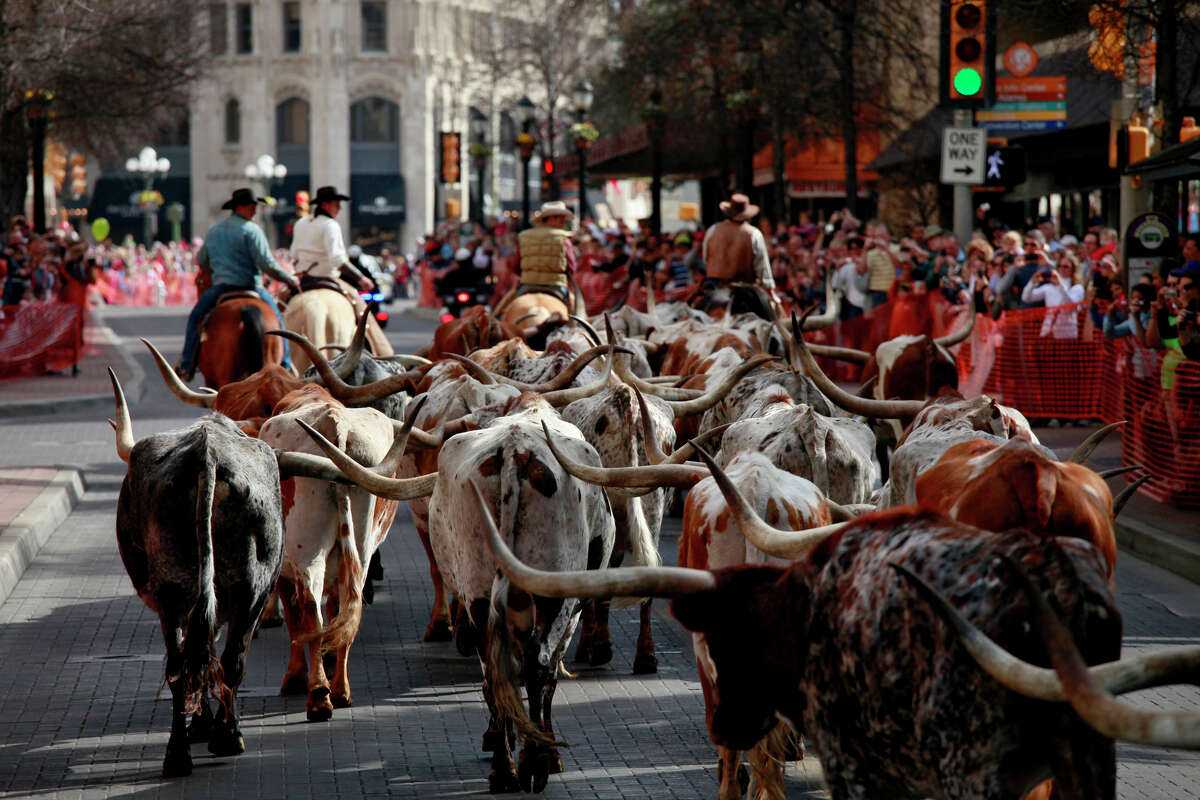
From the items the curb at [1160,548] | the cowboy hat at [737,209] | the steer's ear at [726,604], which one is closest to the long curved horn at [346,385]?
the curb at [1160,548]

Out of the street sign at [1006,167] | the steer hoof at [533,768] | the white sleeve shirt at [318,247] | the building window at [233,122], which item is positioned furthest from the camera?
the building window at [233,122]

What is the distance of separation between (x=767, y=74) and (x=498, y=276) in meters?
7.94

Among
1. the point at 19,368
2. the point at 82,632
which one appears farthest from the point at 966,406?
the point at 19,368

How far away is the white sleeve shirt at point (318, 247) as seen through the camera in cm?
1566

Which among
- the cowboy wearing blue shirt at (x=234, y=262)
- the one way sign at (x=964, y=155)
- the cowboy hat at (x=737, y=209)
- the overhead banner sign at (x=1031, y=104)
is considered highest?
the overhead banner sign at (x=1031, y=104)

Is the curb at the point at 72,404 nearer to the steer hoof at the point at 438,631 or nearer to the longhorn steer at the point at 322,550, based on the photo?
the steer hoof at the point at 438,631

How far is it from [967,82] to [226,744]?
34.9 feet

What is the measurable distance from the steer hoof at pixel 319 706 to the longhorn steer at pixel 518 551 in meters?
0.94

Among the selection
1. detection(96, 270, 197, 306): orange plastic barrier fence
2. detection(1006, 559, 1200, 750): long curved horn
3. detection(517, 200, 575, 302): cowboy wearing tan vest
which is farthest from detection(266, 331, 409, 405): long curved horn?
detection(96, 270, 197, 306): orange plastic barrier fence

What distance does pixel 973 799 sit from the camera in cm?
390

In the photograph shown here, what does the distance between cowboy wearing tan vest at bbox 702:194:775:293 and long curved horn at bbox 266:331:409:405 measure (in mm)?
7014

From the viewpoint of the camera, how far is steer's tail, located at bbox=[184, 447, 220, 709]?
650cm

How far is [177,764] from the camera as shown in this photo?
6.65m

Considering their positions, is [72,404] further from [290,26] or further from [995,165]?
[290,26]
